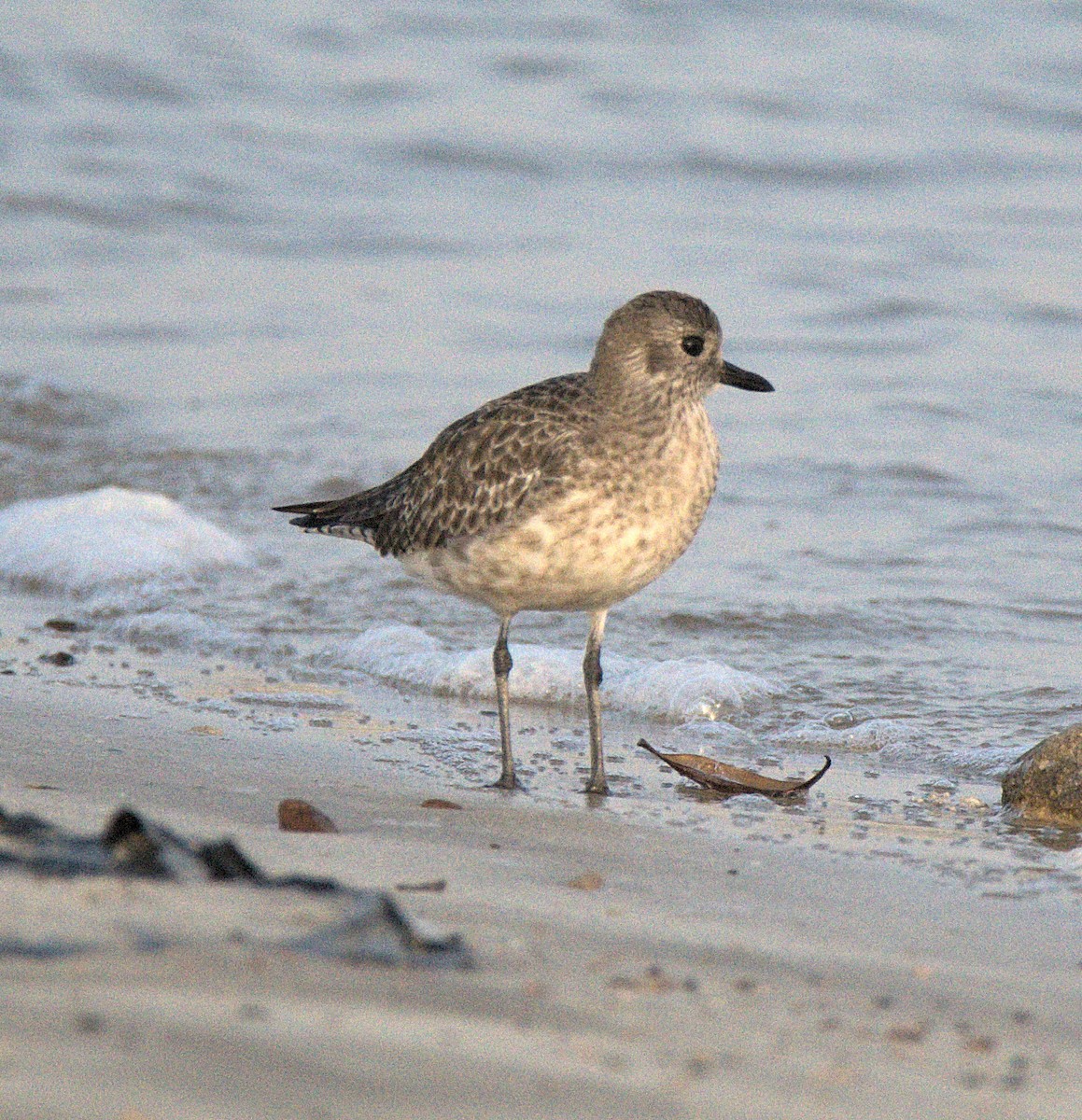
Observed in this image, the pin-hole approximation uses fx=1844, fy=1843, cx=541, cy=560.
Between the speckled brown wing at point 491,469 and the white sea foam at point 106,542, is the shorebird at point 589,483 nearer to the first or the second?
the speckled brown wing at point 491,469

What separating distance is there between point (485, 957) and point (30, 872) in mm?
822

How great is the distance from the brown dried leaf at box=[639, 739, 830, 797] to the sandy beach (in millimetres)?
82

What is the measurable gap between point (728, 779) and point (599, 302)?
763 centimetres

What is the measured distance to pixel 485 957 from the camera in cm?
329

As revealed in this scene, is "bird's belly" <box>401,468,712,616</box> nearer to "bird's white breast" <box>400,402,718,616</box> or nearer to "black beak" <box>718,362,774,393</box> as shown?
"bird's white breast" <box>400,402,718,616</box>

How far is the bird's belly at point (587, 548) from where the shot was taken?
5484mm

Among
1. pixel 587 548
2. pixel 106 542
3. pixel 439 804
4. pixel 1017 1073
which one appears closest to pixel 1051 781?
pixel 587 548

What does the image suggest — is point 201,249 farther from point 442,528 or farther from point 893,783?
point 893,783

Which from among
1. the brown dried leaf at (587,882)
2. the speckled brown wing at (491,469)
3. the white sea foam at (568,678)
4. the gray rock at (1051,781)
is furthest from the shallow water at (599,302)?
the brown dried leaf at (587,882)

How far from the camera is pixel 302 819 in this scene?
4438 mm

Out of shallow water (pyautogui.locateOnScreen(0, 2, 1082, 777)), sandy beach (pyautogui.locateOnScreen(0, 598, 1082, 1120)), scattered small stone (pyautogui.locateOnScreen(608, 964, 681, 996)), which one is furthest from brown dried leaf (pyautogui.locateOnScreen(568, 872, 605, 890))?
shallow water (pyautogui.locateOnScreen(0, 2, 1082, 777))

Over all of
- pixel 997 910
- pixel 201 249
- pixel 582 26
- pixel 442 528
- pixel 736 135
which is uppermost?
pixel 582 26

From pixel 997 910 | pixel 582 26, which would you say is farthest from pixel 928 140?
pixel 997 910

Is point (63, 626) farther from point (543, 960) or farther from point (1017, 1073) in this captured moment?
point (1017, 1073)
